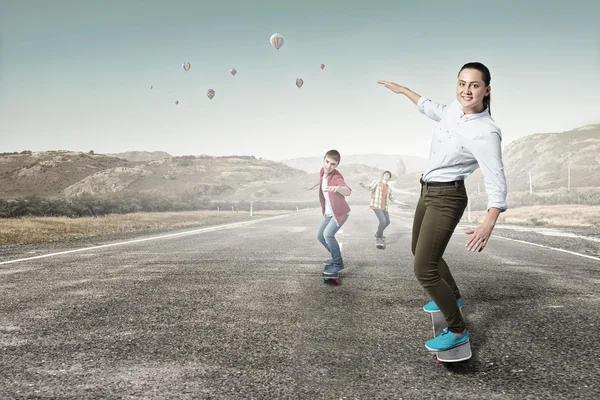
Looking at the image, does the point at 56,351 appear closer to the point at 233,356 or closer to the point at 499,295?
the point at 233,356

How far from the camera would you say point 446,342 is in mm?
3293

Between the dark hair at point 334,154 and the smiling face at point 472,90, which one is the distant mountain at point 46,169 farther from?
the smiling face at point 472,90

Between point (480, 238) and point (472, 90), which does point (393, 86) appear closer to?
point (472, 90)

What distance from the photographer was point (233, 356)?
341 cm

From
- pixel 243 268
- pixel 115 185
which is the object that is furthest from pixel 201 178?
pixel 243 268

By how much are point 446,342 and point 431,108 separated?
188cm

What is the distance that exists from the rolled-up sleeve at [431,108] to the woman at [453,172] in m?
0.25

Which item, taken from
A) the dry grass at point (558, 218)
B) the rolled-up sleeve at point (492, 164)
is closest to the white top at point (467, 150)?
the rolled-up sleeve at point (492, 164)

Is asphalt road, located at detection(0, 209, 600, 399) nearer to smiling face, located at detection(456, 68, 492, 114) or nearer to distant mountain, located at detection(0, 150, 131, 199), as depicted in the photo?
smiling face, located at detection(456, 68, 492, 114)

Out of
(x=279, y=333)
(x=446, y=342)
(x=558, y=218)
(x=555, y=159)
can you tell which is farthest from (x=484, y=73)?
(x=555, y=159)

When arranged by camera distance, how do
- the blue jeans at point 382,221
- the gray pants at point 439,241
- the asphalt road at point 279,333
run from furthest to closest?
the blue jeans at point 382,221
the gray pants at point 439,241
the asphalt road at point 279,333

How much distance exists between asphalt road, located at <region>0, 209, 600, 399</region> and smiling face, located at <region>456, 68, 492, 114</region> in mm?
1775

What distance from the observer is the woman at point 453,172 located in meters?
3.27

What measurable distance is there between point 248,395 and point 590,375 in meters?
2.16
